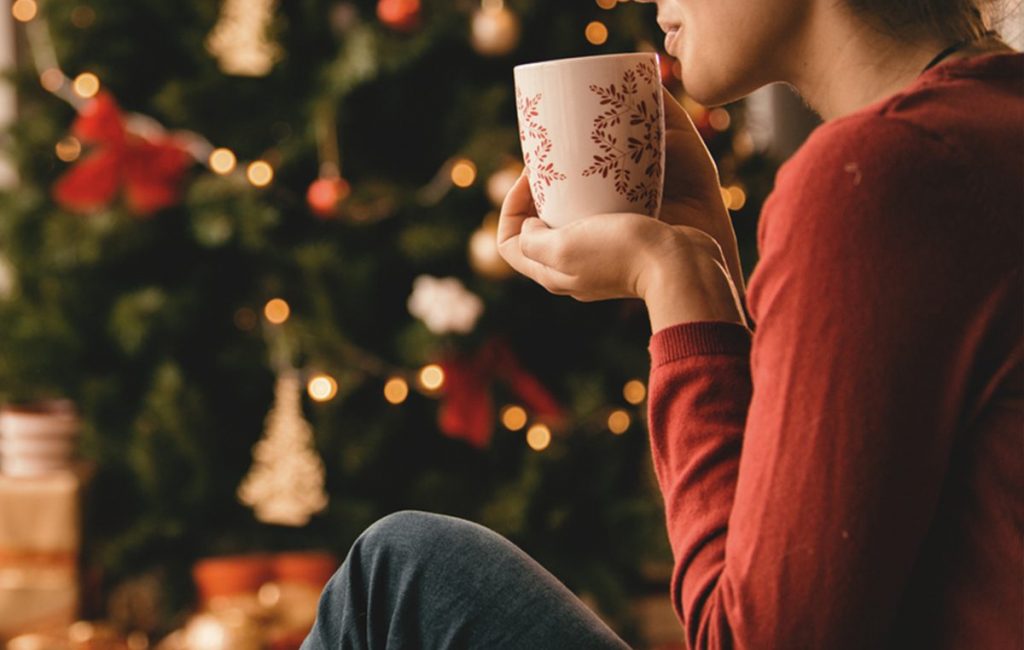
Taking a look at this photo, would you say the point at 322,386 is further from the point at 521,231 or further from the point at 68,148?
the point at 521,231

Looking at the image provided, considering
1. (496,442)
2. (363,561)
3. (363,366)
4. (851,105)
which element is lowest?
(496,442)

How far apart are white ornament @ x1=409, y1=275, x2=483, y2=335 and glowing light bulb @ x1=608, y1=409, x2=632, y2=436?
0.31 meters

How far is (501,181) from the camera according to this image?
1971mm

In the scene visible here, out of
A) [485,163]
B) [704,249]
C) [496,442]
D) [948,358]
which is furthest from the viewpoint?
[496,442]

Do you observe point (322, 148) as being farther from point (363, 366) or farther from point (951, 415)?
point (951, 415)

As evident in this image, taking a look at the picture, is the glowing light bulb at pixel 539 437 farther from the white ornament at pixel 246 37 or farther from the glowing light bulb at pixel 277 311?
the white ornament at pixel 246 37

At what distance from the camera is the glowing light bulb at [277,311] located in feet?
7.06

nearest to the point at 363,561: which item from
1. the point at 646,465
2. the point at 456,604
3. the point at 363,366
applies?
the point at 456,604

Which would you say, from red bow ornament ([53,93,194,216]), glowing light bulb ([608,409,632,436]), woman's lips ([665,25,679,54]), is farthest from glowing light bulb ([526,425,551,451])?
woman's lips ([665,25,679,54])

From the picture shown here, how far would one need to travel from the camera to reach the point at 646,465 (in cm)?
225

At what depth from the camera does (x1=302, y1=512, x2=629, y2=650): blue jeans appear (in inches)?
32.4

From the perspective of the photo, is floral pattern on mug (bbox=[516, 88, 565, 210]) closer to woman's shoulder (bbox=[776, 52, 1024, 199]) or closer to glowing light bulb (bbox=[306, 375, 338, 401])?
woman's shoulder (bbox=[776, 52, 1024, 199])

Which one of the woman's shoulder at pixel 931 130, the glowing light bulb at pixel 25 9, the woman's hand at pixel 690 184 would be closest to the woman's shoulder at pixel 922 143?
the woman's shoulder at pixel 931 130

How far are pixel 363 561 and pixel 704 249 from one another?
1.07 feet
